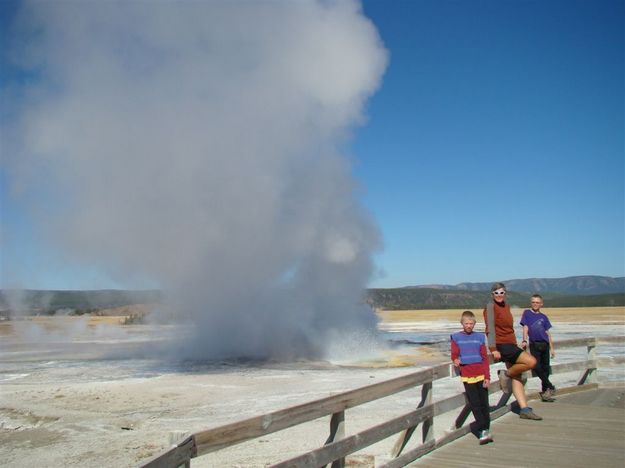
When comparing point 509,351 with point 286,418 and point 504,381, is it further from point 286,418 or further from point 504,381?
point 286,418

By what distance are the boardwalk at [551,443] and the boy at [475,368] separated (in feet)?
0.89

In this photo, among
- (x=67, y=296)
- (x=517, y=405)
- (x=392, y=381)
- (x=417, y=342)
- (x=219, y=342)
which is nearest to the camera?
(x=392, y=381)

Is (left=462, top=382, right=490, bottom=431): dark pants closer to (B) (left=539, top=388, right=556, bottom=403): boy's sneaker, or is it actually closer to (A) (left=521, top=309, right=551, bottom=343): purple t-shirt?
(A) (left=521, top=309, right=551, bottom=343): purple t-shirt

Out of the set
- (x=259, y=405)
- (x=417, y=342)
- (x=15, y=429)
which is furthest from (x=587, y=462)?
(x=417, y=342)

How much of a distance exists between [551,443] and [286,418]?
3.62 meters

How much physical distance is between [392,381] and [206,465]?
161 inches

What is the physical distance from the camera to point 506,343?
705 centimetres

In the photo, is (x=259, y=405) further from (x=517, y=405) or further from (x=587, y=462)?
(x=587, y=462)

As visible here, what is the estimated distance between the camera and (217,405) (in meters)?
12.9

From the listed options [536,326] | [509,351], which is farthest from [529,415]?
[536,326]

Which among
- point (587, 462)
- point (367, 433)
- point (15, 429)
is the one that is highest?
point (367, 433)

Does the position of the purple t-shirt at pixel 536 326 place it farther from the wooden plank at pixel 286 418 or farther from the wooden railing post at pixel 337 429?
the wooden railing post at pixel 337 429

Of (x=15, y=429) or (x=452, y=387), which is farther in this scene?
(x=452, y=387)

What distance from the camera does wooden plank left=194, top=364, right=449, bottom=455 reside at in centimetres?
358
